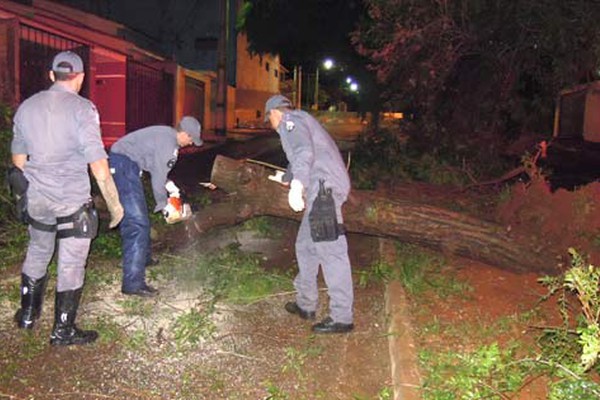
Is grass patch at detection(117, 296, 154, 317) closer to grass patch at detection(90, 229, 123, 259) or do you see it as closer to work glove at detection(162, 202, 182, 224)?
work glove at detection(162, 202, 182, 224)

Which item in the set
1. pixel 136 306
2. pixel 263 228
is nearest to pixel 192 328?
pixel 136 306

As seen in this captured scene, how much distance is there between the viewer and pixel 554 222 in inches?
235

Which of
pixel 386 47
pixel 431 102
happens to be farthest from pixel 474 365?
pixel 431 102

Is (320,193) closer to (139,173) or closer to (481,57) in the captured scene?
(139,173)

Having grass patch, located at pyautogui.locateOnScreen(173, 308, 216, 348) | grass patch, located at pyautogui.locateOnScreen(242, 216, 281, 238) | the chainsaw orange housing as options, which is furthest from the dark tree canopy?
grass patch, located at pyautogui.locateOnScreen(173, 308, 216, 348)

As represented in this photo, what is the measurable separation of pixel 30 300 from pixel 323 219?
215 centimetres

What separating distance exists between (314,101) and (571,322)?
62.1m

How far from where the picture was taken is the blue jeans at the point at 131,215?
4.99 metres

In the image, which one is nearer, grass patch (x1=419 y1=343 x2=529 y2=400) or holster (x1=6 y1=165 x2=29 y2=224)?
grass patch (x1=419 y1=343 x2=529 y2=400)

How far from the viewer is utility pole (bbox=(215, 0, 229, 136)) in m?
24.3

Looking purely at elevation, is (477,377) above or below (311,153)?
below

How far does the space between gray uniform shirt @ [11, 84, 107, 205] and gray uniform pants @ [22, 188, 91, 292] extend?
6cm

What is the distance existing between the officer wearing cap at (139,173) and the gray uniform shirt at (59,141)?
0.91 m

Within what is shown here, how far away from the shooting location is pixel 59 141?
3.98 meters
